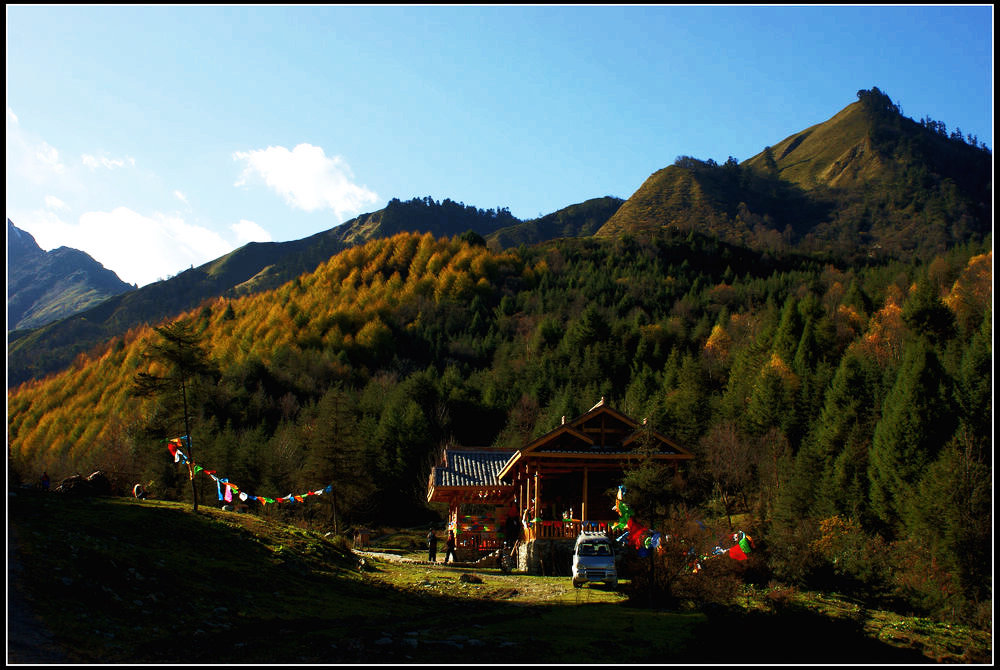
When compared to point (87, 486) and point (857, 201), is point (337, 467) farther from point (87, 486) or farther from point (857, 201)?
A: point (857, 201)

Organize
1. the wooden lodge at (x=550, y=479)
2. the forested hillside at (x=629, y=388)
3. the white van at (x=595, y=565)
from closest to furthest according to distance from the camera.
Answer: the white van at (x=595, y=565)
the wooden lodge at (x=550, y=479)
the forested hillside at (x=629, y=388)

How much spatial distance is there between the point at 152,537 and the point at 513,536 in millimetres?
17573

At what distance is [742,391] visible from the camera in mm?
53219

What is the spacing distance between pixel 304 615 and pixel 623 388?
63462mm

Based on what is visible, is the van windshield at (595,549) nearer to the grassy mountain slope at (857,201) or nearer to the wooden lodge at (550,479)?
the wooden lodge at (550,479)

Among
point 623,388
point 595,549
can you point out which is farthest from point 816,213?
point 595,549

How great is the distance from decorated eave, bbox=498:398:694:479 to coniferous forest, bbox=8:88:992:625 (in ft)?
12.5

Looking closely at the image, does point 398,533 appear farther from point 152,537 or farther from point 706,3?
point 706,3

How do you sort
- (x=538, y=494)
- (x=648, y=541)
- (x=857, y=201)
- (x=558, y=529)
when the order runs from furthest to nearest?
(x=857, y=201) < (x=538, y=494) < (x=558, y=529) < (x=648, y=541)

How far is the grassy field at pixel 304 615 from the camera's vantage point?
933 cm

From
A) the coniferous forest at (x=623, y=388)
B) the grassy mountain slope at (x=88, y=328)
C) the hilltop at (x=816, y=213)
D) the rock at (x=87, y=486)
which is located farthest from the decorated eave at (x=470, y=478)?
the grassy mountain slope at (x=88, y=328)

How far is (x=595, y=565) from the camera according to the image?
18.2m

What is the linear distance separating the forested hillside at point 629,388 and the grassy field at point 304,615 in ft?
23.8

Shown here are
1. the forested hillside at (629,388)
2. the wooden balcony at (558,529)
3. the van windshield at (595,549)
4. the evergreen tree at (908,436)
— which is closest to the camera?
the van windshield at (595,549)
